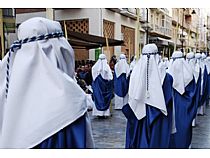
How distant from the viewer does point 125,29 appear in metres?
21.5

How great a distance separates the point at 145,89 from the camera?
3.79 m

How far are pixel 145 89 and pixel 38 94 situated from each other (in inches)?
94.5

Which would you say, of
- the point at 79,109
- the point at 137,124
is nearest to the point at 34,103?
the point at 79,109

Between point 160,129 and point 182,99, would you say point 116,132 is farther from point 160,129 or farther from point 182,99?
point 160,129

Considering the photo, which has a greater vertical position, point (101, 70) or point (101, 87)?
point (101, 70)

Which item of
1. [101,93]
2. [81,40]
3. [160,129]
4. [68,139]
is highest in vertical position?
[81,40]

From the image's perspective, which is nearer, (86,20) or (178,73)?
(178,73)

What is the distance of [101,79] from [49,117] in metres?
7.48

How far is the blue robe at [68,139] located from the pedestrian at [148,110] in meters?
2.22

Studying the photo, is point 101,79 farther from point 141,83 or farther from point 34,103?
point 34,103

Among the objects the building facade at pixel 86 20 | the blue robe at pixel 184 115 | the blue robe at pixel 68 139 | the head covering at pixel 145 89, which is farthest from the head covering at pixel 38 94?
the building facade at pixel 86 20

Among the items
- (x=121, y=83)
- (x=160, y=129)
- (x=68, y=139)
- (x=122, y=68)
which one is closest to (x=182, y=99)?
(x=160, y=129)

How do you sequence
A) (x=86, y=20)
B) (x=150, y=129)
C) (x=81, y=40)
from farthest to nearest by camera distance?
1. (x=86, y=20)
2. (x=81, y=40)
3. (x=150, y=129)

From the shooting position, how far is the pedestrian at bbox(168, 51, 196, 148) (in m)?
5.11
